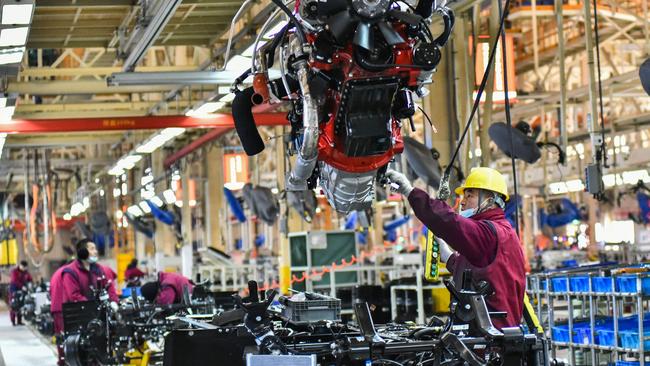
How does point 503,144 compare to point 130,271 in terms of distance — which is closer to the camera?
point 503,144

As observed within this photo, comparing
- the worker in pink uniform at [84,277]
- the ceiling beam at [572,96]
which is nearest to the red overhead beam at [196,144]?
the ceiling beam at [572,96]

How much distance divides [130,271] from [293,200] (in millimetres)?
3410

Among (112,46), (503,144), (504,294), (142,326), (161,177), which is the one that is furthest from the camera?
(161,177)

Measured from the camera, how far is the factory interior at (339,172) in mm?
4422

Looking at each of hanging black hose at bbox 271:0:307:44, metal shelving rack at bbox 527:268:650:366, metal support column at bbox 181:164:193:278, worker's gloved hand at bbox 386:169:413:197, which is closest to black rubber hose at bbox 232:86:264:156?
worker's gloved hand at bbox 386:169:413:197

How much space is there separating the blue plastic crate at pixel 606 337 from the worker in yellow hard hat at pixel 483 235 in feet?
10.8

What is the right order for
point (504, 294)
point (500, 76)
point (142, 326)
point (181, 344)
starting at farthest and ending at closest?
point (500, 76) → point (142, 326) → point (504, 294) → point (181, 344)

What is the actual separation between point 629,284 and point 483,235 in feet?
11.7

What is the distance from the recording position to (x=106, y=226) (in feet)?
105

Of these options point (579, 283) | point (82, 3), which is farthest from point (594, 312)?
point (82, 3)

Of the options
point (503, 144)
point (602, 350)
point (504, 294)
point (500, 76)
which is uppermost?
point (500, 76)

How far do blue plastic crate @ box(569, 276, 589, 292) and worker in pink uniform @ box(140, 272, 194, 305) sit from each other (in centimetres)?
440

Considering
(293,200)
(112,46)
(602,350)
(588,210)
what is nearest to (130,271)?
(293,200)

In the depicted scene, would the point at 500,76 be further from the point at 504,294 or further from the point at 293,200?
the point at 504,294
